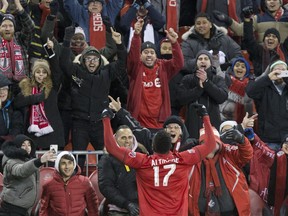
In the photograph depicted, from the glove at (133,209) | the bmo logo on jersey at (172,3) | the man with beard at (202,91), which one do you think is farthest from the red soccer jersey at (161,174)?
the bmo logo on jersey at (172,3)

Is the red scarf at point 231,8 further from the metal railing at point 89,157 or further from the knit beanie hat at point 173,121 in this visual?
the metal railing at point 89,157

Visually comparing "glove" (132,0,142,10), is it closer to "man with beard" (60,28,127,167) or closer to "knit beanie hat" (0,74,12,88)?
"man with beard" (60,28,127,167)

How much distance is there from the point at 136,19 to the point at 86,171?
3735 millimetres

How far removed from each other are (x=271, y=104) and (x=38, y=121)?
3.39 meters

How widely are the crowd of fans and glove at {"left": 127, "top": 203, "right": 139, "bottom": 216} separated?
1cm

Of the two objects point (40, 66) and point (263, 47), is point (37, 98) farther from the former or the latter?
point (263, 47)

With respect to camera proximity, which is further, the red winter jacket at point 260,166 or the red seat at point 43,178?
the red winter jacket at point 260,166

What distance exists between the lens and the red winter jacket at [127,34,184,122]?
1706 cm

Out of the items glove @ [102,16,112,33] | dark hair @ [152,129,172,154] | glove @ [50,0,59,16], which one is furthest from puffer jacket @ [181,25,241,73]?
dark hair @ [152,129,172,154]

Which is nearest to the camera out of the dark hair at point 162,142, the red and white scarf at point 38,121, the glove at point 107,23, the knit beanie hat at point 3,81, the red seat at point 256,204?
the dark hair at point 162,142

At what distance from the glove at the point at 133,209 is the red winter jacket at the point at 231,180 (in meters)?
0.72

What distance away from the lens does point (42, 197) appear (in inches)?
587

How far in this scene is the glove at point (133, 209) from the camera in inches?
572

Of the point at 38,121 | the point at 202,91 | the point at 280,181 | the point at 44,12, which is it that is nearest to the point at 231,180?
the point at 280,181
